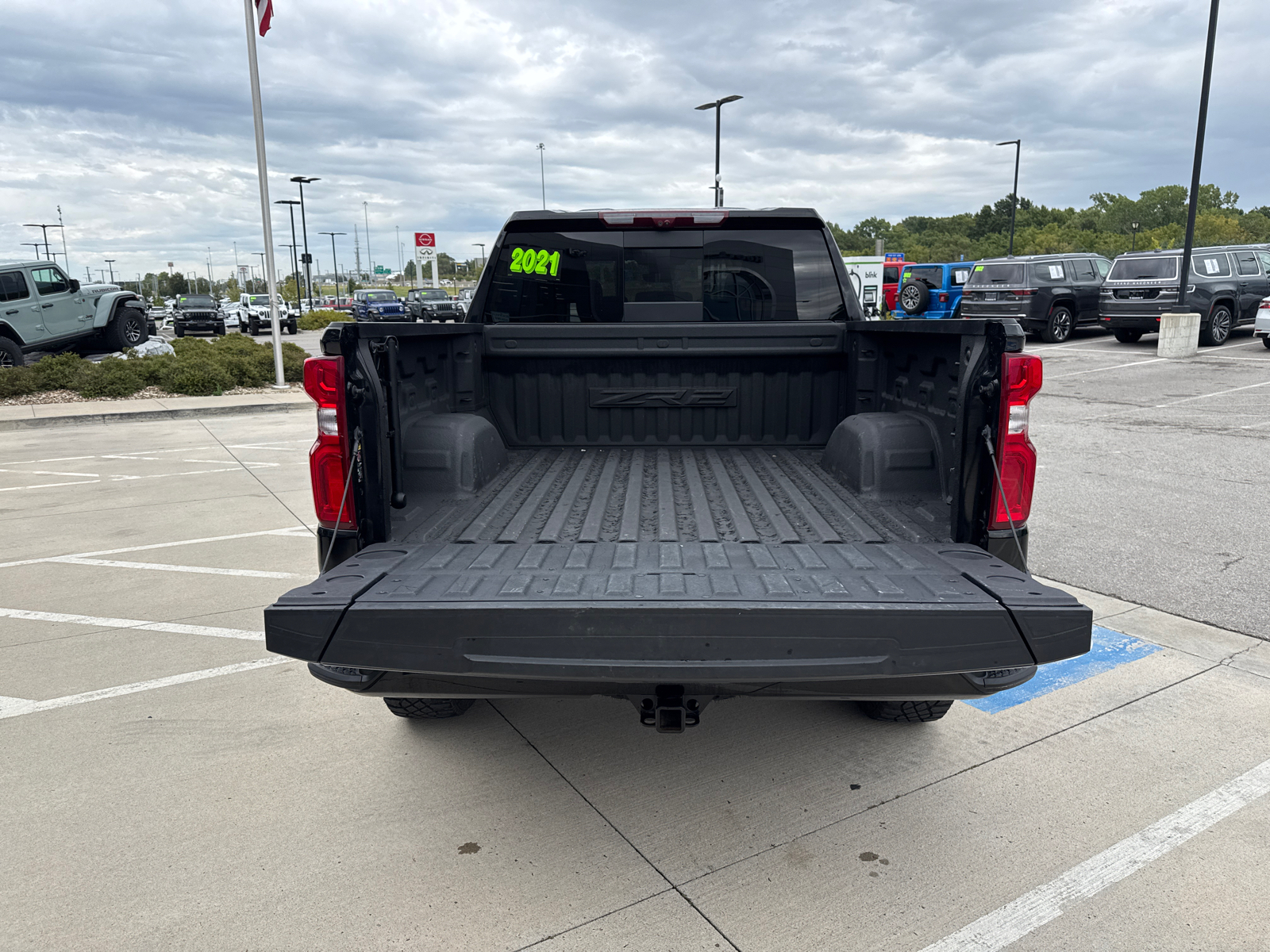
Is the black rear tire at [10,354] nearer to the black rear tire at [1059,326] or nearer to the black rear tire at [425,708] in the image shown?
the black rear tire at [425,708]

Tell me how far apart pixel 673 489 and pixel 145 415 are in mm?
13194

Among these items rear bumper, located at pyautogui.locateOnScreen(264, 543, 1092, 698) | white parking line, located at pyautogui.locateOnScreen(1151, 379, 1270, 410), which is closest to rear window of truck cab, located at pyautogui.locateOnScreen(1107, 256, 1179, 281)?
white parking line, located at pyautogui.locateOnScreen(1151, 379, 1270, 410)

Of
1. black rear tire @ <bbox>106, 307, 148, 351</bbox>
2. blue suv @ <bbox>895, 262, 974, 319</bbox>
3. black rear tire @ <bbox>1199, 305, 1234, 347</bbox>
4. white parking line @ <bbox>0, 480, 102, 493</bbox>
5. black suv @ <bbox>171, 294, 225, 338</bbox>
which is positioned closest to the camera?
white parking line @ <bbox>0, 480, 102, 493</bbox>

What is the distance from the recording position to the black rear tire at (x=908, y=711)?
3.47 m

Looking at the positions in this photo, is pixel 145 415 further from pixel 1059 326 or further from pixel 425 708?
pixel 1059 326

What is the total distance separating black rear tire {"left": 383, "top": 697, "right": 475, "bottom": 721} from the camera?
11.7 ft

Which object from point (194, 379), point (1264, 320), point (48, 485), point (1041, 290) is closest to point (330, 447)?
point (48, 485)

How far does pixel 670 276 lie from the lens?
4.58m

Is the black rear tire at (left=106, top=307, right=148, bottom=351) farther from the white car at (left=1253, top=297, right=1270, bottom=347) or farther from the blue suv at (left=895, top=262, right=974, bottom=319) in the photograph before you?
the white car at (left=1253, top=297, right=1270, bottom=347)

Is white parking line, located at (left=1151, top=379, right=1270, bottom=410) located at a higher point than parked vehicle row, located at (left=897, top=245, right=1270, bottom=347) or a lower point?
lower

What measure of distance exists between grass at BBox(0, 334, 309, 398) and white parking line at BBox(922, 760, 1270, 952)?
16.7 meters

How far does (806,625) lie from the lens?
7.40ft

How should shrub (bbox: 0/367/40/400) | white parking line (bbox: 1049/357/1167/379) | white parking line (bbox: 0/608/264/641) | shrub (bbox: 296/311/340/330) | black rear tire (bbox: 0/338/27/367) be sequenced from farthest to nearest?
shrub (bbox: 296/311/340/330), black rear tire (bbox: 0/338/27/367), white parking line (bbox: 1049/357/1167/379), shrub (bbox: 0/367/40/400), white parking line (bbox: 0/608/264/641)

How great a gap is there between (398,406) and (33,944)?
1.98 meters
